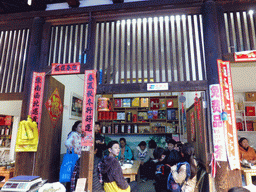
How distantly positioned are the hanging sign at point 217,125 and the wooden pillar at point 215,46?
0.11m

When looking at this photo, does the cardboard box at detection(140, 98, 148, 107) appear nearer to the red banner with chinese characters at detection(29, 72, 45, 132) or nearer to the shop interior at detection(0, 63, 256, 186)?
the shop interior at detection(0, 63, 256, 186)

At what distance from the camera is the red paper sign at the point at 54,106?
3810mm

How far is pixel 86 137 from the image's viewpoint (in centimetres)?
321

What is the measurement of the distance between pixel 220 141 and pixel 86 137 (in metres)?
2.16

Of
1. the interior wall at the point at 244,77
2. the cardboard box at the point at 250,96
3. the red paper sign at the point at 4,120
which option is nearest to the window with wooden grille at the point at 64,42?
the red paper sign at the point at 4,120

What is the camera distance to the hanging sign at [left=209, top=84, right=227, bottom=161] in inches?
114

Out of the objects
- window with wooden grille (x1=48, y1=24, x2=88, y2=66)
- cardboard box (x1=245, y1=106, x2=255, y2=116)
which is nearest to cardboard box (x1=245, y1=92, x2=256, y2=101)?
cardboard box (x1=245, y1=106, x2=255, y2=116)

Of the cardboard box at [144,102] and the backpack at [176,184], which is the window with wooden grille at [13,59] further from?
the cardboard box at [144,102]

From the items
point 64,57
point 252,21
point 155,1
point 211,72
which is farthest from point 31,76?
point 252,21

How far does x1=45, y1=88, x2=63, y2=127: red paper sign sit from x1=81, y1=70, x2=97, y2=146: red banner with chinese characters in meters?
0.98

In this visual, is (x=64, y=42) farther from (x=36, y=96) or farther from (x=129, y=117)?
(x=129, y=117)

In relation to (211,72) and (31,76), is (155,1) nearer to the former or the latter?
(211,72)

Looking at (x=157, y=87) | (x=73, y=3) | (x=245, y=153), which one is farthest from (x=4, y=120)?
(x=245, y=153)

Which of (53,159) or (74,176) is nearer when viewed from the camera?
(74,176)
